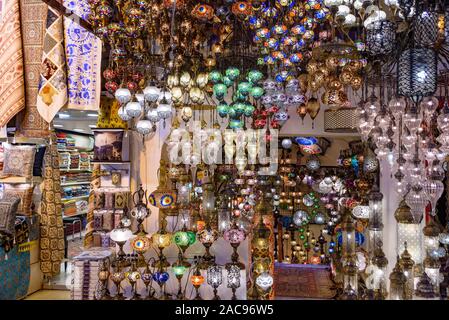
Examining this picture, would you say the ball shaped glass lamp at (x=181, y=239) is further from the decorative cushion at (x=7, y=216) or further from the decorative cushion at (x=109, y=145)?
the decorative cushion at (x=7, y=216)

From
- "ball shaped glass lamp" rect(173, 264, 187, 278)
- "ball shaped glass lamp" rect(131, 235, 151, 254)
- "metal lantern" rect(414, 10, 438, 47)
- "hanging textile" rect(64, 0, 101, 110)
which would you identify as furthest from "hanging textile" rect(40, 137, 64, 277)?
"metal lantern" rect(414, 10, 438, 47)

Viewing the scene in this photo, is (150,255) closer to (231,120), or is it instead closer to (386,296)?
(231,120)

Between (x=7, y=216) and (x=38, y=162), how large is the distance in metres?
1.06

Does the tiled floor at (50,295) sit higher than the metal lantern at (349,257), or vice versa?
the metal lantern at (349,257)

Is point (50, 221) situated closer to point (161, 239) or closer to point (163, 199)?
point (163, 199)

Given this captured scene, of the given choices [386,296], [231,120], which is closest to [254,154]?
[231,120]

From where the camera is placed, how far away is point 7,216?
4.36 m

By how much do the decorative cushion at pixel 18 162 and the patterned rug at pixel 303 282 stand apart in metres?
4.29

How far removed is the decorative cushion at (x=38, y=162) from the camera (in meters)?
5.16

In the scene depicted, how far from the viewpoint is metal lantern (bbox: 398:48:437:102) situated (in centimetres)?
238

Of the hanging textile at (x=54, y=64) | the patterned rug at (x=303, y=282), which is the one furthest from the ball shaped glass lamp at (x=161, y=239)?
the patterned rug at (x=303, y=282)

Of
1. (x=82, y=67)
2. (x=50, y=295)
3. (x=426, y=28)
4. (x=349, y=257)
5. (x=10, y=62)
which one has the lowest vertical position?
(x=50, y=295)
